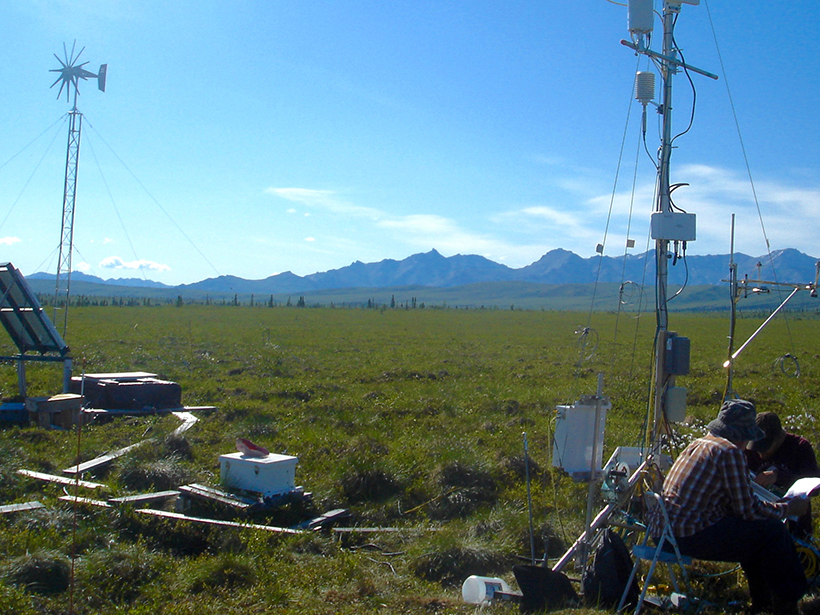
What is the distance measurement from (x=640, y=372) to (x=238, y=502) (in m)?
18.1

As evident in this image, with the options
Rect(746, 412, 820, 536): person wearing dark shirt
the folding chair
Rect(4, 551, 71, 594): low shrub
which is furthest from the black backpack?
Rect(4, 551, 71, 594): low shrub

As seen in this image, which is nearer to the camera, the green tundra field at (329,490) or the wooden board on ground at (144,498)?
the green tundra field at (329,490)

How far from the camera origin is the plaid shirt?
500 cm

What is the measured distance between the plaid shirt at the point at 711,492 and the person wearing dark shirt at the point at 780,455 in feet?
4.05

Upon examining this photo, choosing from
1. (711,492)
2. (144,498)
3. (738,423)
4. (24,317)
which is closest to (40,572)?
(144,498)

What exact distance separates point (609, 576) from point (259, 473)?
4133 millimetres

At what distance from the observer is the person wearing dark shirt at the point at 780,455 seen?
250 inches

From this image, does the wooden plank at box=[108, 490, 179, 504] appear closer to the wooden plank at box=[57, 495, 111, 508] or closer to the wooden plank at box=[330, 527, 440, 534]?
the wooden plank at box=[57, 495, 111, 508]

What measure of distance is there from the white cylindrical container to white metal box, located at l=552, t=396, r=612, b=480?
12.3ft

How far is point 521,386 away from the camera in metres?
18.9

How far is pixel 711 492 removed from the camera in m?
5.08

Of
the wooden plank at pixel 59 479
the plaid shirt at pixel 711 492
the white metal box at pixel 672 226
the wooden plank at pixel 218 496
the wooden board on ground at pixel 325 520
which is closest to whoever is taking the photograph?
the plaid shirt at pixel 711 492

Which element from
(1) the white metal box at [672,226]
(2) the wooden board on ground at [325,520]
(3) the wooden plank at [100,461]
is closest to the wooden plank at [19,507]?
(3) the wooden plank at [100,461]

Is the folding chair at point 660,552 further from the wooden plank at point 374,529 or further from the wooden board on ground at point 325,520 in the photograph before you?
the wooden board on ground at point 325,520
